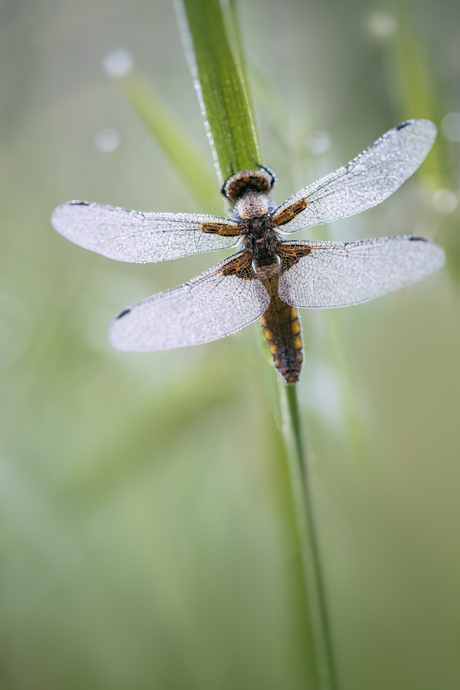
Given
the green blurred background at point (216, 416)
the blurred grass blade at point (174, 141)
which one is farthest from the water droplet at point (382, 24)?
the blurred grass blade at point (174, 141)

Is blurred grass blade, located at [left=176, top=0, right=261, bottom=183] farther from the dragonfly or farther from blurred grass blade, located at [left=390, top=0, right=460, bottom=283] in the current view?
blurred grass blade, located at [left=390, top=0, right=460, bottom=283]

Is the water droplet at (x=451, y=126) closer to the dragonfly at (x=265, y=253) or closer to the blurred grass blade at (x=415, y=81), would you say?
the blurred grass blade at (x=415, y=81)

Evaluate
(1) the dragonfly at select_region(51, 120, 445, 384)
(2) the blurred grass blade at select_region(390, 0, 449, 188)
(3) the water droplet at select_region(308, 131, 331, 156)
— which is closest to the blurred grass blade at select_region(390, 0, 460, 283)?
(2) the blurred grass blade at select_region(390, 0, 449, 188)

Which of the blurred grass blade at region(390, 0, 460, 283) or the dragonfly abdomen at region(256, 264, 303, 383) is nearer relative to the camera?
the dragonfly abdomen at region(256, 264, 303, 383)

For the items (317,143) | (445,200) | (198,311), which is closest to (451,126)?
(445,200)

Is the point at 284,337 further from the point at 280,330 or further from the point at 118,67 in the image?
the point at 118,67

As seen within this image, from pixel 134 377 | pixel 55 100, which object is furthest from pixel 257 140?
pixel 55 100

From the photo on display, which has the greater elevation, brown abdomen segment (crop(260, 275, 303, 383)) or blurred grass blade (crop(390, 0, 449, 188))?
blurred grass blade (crop(390, 0, 449, 188))

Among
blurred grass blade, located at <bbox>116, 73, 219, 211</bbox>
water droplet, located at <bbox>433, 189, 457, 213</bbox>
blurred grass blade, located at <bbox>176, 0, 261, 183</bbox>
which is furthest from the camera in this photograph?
water droplet, located at <bbox>433, 189, 457, 213</bbox>
